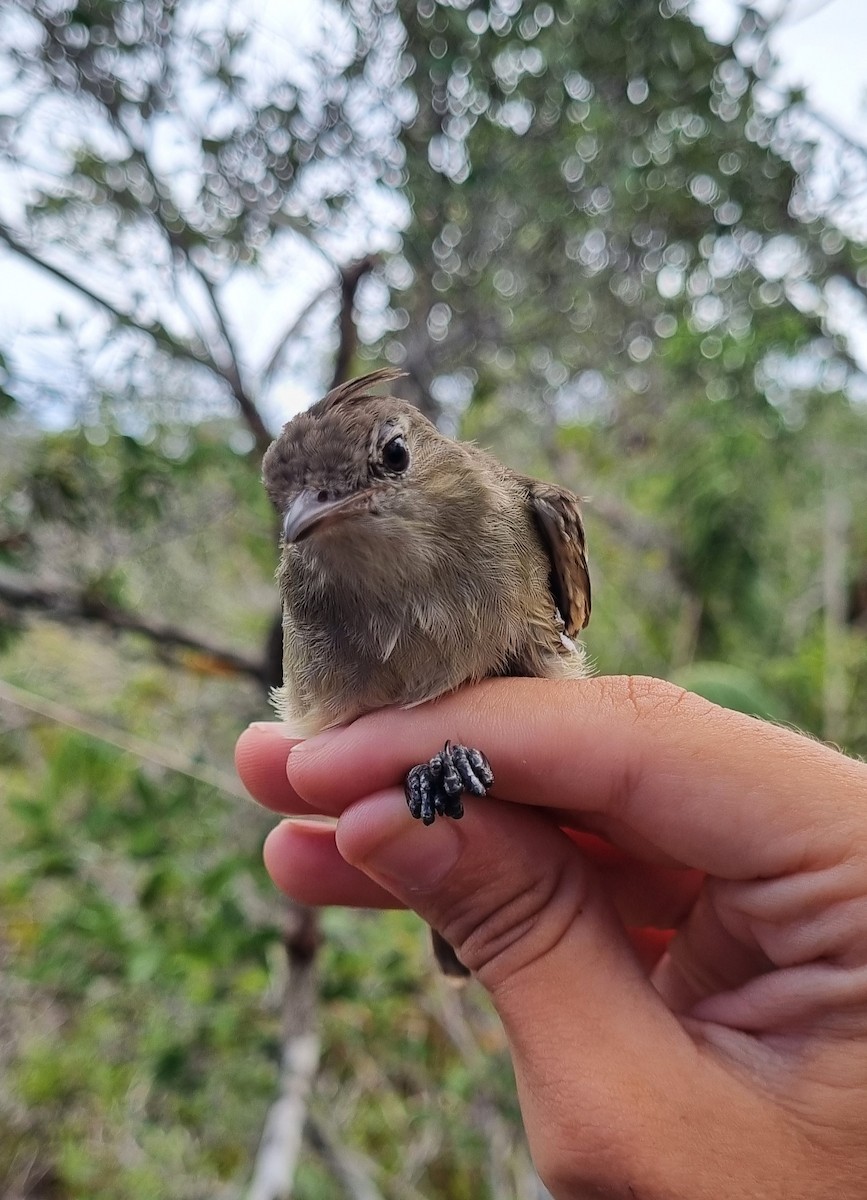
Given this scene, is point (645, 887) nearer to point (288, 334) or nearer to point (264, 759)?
point (264, 759)

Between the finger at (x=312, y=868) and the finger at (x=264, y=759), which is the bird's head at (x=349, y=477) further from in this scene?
the finger at (x=312, y=868)

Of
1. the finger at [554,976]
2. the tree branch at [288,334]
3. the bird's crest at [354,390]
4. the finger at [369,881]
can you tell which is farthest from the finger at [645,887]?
the tree branch at [288,334]

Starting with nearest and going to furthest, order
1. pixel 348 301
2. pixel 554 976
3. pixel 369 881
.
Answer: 1. pixel 554 976
2. pixel 369 881
3. pixel 348 301

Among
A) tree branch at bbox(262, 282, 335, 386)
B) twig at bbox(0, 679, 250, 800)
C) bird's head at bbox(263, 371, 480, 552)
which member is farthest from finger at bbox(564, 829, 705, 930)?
tree branch at bbox(262, 282, 335, 386)

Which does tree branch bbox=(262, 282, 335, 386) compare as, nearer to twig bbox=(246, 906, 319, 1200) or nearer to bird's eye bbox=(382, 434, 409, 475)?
bird's eye bbox=(382, 434, 409, 475)

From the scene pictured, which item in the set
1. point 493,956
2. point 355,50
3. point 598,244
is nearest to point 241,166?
point 355,50

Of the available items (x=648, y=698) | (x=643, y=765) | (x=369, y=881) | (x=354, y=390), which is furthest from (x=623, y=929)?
(x=354, y=390)

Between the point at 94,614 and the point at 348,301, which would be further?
the point at 94,614

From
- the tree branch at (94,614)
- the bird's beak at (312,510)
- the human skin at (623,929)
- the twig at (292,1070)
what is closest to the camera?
the human skin at (623,929)
